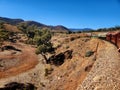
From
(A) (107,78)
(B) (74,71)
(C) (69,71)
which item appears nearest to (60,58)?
(C) (69,71)

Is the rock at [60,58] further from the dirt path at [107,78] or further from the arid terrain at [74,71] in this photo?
the dirt path at [107,78]


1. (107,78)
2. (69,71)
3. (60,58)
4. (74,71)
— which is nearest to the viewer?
(107,78)

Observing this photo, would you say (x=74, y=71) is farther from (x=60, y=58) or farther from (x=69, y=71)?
(x=60, y=58)

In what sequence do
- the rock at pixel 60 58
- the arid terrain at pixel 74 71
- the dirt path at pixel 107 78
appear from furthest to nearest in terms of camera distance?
the rock at pixel 60 58, the arid terrain at pixel 74 71, the dirt path at pixel 107 78

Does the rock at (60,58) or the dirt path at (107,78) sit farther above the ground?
the dirt path at (107,78)

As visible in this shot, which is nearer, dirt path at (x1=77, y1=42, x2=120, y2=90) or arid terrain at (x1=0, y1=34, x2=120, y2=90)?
dirt path at (x1=77, y1=42, x2=120, y2=90)

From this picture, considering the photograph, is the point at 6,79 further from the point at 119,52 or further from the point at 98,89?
the point at 98,89

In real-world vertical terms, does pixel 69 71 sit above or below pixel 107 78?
below

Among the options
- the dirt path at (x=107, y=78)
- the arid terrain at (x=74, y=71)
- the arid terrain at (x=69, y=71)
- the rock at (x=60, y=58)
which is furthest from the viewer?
the rock at (x=60, y=58)

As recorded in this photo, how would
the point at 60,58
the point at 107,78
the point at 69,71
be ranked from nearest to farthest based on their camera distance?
the point at 107,78, the point at 69,71, the point at 60,58

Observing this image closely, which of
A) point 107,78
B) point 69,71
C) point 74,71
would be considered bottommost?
point 69,71

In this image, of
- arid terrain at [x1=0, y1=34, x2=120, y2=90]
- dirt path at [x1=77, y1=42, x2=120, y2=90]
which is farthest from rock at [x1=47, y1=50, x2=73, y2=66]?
dirt path at [x1=77, y1=42, x2=120, y2=90]

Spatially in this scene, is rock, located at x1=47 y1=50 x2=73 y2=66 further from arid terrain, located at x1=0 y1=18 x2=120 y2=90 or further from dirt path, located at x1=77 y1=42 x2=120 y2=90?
dirt path, located at x1=77 y1=42 x2=120 y2=90

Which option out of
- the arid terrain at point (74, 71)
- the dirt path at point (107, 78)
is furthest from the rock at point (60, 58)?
the dirt path at point (107, 78)
